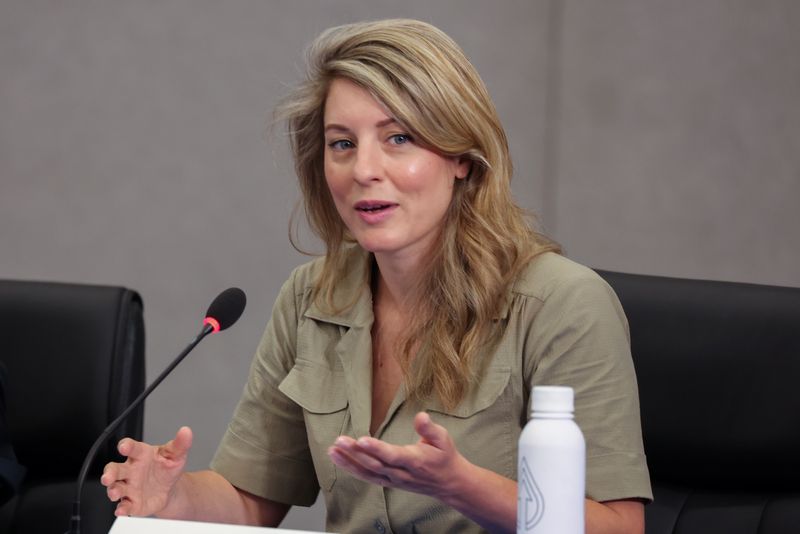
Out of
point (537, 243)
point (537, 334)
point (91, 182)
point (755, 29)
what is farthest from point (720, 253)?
point (91, 182)

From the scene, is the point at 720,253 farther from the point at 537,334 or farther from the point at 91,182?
the point at 91,182

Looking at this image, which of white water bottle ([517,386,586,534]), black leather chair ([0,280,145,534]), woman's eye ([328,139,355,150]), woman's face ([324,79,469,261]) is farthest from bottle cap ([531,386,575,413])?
black leather chair ([0,280,145,534])

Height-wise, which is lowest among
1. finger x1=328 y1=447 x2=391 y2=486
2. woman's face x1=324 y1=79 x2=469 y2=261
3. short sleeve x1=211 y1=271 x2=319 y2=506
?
short sleeve x1=211 y1=271 x2=319 y2=506

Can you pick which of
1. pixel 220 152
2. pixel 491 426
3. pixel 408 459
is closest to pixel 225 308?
pixel 491 426

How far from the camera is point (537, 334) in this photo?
60.8 inches

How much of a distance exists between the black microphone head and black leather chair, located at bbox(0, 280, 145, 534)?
0.46 m

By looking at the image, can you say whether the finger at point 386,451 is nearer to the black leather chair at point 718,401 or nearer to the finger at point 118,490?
the finger at point 118,490

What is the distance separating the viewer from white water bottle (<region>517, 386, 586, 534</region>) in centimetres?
89

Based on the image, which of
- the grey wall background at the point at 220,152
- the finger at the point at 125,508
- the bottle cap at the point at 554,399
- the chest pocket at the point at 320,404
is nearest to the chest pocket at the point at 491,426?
the chest pocket at the point at 320,404

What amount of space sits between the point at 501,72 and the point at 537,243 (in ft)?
4.91

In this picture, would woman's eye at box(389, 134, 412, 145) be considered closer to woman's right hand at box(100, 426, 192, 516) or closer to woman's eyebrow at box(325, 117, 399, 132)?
woman's eyebrow at box(325, 117, 399, 132)

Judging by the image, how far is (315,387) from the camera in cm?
171

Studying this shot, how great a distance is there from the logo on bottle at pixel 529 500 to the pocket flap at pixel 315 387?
78 cm

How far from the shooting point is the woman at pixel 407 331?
1480mm
